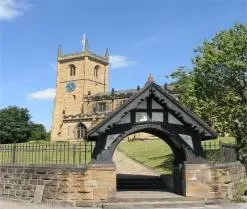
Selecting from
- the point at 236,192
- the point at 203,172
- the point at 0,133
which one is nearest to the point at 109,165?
the point at 203,172

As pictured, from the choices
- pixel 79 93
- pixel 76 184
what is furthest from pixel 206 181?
pixel 79 93

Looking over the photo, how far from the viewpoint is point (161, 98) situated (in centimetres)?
1644

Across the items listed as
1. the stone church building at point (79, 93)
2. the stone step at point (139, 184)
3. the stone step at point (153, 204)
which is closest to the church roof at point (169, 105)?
the stone step at point (153, 204)

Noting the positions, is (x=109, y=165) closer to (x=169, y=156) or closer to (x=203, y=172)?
(x=203, y=172)

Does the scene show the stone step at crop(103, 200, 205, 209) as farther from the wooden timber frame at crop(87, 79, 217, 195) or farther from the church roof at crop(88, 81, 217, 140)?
the church roof at crop(88, 81, 217, 140)

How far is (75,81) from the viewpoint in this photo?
329 feet

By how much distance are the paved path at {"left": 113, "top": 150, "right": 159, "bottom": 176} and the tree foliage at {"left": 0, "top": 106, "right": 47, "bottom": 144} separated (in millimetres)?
59614

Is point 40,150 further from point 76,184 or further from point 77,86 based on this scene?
point 77,86

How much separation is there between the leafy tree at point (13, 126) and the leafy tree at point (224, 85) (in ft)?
231

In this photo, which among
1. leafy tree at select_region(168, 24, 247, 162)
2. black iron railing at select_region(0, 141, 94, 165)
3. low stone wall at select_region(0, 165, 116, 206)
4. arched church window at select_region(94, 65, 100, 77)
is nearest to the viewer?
low stone wall at select_region(0, 165, 116, 206)

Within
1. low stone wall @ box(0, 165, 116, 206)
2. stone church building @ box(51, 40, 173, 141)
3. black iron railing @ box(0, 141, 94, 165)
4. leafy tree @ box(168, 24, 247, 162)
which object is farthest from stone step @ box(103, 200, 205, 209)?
stone church building @ box(51, 40, 173, 141)

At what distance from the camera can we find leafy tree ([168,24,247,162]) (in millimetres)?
24969

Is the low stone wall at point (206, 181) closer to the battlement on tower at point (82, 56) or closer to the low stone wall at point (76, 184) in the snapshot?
the low stone wall at point (76, 184)

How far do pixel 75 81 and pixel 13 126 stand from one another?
1701 cm
